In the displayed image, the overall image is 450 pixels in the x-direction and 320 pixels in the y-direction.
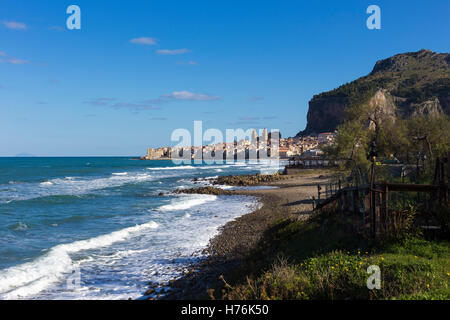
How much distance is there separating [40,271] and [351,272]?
37.5 feet

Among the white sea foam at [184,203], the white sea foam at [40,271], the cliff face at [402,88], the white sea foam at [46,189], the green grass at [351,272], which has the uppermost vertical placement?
the cliff face at [402,88]

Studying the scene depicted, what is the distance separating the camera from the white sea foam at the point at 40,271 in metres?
11.4

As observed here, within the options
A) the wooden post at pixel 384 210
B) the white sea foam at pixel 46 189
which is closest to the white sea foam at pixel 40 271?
the wooden post at pixel 384 210

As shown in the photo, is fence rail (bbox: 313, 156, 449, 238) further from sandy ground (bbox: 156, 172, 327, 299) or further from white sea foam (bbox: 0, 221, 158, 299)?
white sea foam (bbox: 0, 221, 158, 299)

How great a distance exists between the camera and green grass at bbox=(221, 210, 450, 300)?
23.1ft

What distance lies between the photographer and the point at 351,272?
7891 mm

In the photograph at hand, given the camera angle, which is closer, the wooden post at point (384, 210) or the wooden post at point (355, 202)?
the wooden post at point (384, 210)

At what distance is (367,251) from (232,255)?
622 cm

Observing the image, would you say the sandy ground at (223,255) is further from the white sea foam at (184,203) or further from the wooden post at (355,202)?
the white sea foam at (184,203)

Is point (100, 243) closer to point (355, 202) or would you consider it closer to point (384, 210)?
point (355, 202)

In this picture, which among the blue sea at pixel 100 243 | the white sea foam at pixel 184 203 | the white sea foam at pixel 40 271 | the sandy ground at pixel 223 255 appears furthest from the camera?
the white sea foam at pixel 184 203

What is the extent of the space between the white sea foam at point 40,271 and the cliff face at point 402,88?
4065 centimetres
